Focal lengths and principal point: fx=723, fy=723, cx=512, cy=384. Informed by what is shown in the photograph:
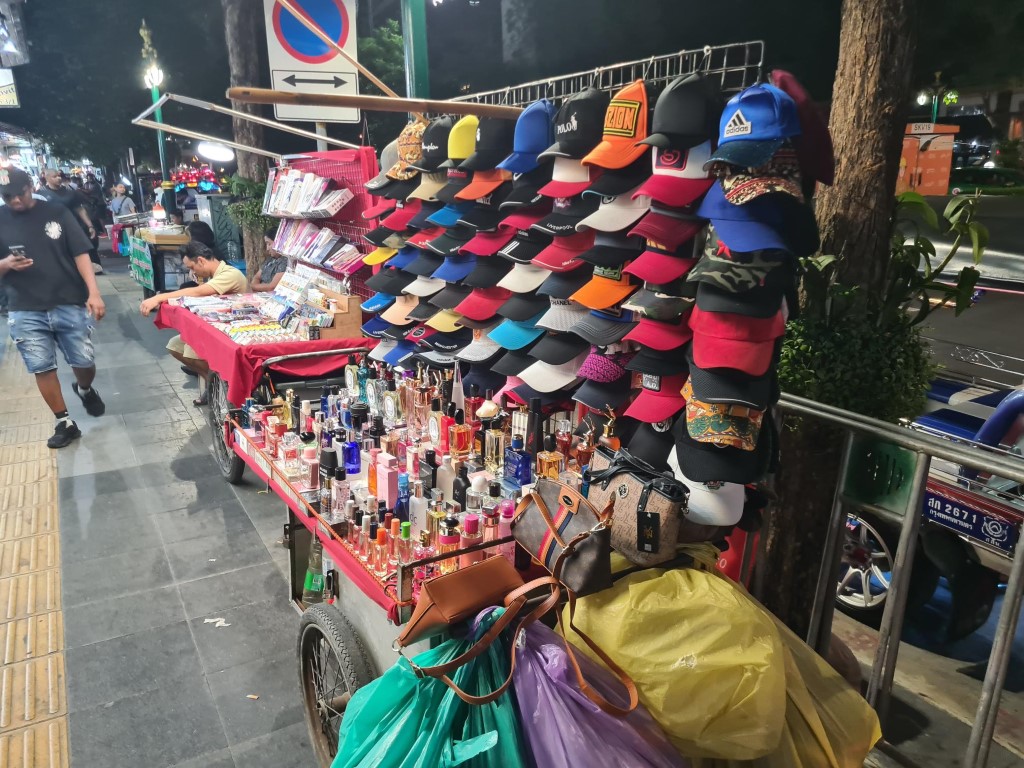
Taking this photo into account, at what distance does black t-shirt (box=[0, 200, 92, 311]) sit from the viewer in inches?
220

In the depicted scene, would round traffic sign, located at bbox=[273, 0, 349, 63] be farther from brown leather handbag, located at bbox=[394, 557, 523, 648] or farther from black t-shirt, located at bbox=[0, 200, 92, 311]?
brown leather handbag, located at bbox=[394, 557, 523, 648]

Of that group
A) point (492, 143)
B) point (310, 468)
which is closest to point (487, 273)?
point (492, 143)

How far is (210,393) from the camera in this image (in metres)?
5.48

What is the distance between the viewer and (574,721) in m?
1.55

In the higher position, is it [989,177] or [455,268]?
[989,177]

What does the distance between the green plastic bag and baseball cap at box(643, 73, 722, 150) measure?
61.6 inches

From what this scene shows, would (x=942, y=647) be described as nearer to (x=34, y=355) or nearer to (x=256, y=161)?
(x=34, y=355)

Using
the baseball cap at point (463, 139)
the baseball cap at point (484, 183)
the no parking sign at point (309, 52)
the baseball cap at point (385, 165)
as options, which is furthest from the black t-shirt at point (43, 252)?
the baseball cap at point (484, 183)

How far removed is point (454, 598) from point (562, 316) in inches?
56.9

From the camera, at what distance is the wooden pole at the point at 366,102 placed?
3.16m

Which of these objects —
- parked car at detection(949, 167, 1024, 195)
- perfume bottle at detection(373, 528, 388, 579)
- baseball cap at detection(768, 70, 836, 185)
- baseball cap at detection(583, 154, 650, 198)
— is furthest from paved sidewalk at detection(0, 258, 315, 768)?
parked car at detection(949, 167, 1024, 195)

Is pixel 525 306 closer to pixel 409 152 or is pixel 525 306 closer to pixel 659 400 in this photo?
pixel 659 400

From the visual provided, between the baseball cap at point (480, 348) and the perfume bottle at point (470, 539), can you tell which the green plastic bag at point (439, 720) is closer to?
the perfume bottle at point (470, 539)

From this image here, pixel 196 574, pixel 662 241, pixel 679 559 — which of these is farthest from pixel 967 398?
pixel 196 574
